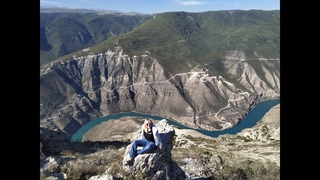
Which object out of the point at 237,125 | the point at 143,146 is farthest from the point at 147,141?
the point at 237,125

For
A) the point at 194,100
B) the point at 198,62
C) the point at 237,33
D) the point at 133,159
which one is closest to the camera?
the point at 133,159

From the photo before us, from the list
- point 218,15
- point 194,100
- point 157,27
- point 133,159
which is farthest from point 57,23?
point 133,159

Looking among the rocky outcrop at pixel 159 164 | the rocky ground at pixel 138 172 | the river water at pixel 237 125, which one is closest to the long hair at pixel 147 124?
the rocky outcrop at pixel 159 164

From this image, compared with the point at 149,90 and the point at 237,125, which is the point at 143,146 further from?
the point at 149,90

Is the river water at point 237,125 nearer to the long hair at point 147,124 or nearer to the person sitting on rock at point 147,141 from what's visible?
the person sitting on rock at point 147,141
